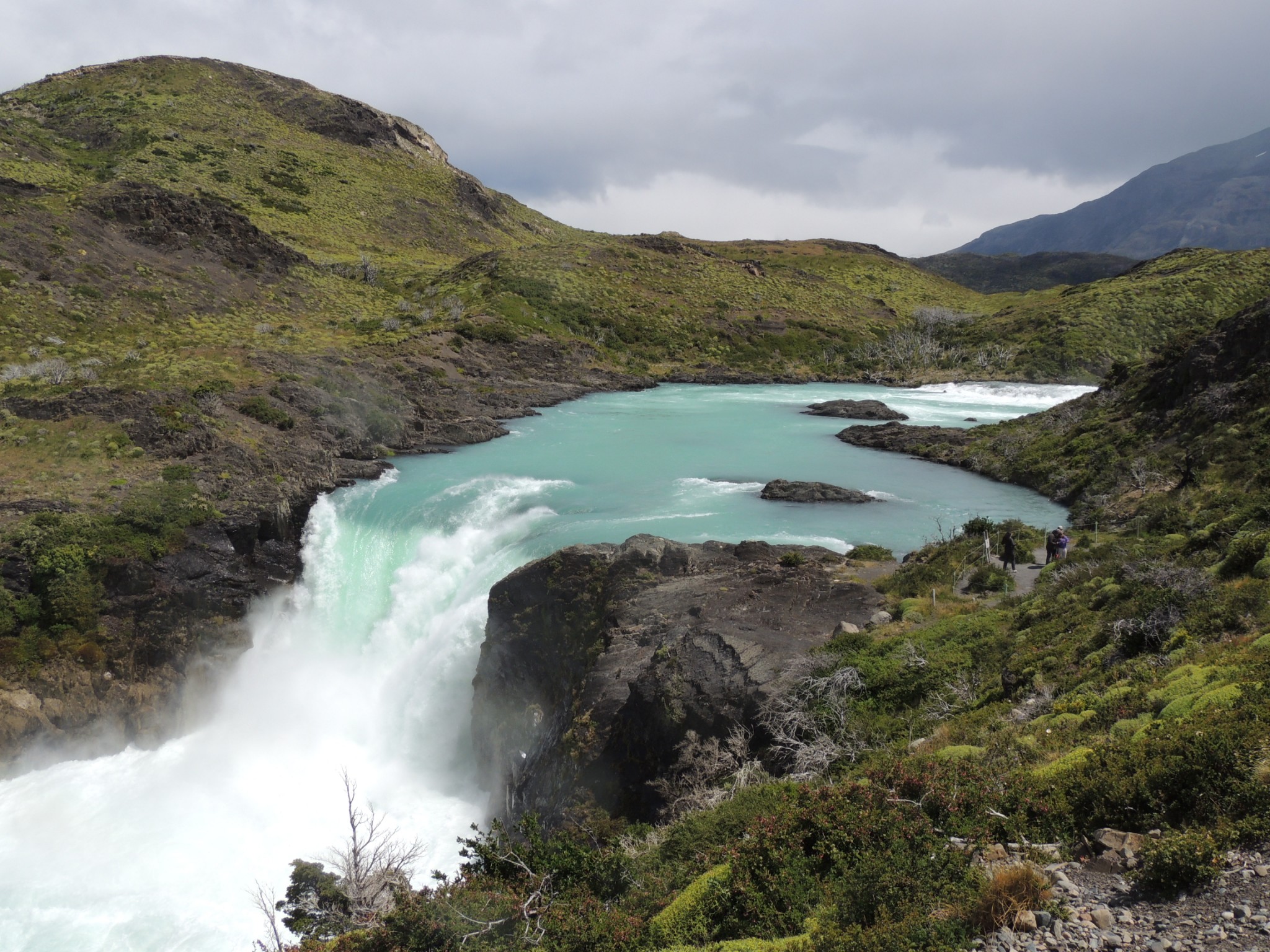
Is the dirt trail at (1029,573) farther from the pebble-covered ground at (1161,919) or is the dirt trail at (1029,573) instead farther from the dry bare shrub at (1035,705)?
the pebble-covered ground at (1161,919)

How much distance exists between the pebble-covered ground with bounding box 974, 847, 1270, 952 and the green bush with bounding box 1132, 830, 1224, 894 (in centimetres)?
8

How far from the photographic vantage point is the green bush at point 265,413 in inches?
1423

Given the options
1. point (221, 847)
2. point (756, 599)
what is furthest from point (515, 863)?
point (221, 847)

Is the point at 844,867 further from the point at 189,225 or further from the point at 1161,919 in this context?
the point at 189,225

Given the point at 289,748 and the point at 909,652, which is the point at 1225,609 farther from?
the point at 289,748

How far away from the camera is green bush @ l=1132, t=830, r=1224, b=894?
5.31 m

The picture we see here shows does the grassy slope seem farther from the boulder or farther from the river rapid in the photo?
the river rapid

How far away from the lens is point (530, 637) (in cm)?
2045

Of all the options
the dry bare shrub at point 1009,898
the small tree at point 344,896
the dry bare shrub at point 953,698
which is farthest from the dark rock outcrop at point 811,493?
the dry bare shrub at point 1009,898

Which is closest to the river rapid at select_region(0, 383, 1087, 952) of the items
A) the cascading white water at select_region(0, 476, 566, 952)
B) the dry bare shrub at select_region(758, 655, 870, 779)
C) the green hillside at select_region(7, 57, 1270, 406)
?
the cascading white water at select_region(0, 476, 566, 952)

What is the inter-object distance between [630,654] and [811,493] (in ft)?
57.1

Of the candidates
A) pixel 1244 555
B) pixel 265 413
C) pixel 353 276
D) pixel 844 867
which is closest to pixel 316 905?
pixel 844 867

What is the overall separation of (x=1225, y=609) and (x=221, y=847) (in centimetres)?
2259

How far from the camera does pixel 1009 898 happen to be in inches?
222
